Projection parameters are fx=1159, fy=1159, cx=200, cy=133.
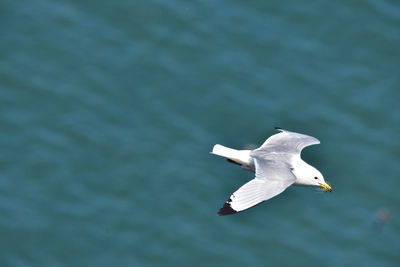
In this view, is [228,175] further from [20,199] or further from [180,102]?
[20,199]

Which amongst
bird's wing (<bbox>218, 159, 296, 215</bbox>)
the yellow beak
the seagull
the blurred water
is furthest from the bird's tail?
the blurred water

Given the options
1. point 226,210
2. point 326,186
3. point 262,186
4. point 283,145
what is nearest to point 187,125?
point 283,145

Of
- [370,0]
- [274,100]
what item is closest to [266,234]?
[274,100]

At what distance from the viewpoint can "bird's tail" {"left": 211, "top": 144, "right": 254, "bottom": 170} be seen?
16500 millimetres

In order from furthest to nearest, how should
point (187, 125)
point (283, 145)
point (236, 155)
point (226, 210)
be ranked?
point (187, 125), point (283, 145), point (236, 155), point (226, 210)

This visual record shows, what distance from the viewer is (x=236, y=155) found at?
16.5 meters

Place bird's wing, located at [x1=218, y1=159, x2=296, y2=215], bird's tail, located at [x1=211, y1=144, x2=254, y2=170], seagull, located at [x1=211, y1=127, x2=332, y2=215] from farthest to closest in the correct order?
bird's tail, located at [x1=211, y1=144, x2=254, y2=170]
seagull, located at [x1=211, y1=127, x2=332, y2=215]
bird's wing, located at [x1=218, y1=159, x2=296, y2=215]

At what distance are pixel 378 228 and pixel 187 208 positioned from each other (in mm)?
2975

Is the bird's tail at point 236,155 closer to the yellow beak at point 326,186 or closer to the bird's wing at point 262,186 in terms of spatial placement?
the bird's wing at point 262,186

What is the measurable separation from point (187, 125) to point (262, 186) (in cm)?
342

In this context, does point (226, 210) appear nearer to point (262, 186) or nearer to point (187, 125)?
point (262, 186)

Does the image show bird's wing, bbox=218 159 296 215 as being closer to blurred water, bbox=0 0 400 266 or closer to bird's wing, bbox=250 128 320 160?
bird's wing, bbox=250 128 320 160

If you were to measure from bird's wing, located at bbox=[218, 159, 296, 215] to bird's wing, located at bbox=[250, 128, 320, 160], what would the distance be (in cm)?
36

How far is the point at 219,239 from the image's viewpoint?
690 inches
